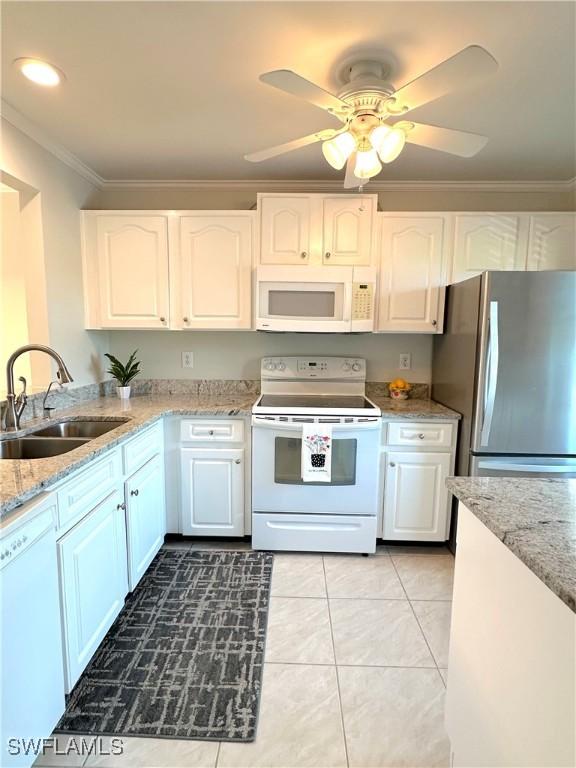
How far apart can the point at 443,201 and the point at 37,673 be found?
325cm

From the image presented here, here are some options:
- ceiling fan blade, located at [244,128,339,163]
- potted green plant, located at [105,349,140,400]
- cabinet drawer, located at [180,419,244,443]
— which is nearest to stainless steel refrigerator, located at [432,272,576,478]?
ceiling fan blade, located at [244,128,339,163]

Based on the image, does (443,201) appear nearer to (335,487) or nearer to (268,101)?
(268,101)

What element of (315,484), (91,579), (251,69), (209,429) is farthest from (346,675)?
(251,69)

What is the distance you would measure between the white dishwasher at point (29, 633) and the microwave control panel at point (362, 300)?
188 cm

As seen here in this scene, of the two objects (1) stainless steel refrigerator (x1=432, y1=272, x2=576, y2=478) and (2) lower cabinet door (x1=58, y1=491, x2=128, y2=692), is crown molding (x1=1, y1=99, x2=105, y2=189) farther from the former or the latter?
Answer: (1) stainless steel refrigerator (x1=432, y1=272, x2=576, y2=478)

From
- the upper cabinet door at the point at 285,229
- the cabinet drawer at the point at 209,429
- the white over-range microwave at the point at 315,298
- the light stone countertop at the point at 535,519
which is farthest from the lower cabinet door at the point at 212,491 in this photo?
the light stone countertop at the point at 535,519

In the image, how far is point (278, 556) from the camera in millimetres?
2340

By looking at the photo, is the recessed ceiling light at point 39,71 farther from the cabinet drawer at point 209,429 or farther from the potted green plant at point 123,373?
the cabinet drawer at point 209,429

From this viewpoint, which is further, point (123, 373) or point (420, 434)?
point (123, 373)

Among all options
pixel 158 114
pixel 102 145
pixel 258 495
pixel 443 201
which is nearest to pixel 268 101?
pixel 158 114

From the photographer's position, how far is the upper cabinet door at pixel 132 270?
98.7 inches

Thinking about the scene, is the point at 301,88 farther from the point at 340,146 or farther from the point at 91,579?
the point at 91,579

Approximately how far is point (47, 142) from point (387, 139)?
1.87m

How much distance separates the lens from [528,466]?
2066 millimetres
